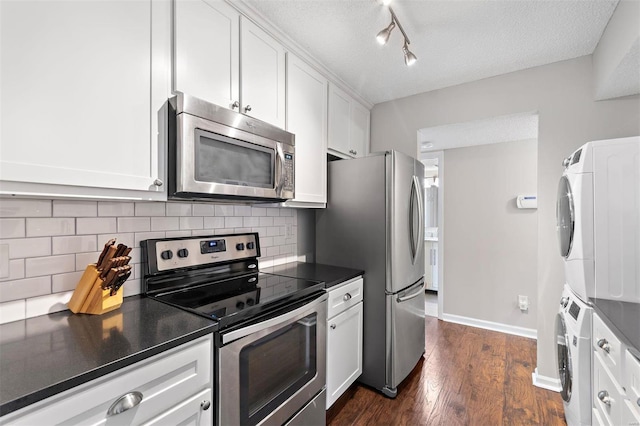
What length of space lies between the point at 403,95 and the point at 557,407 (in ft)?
8.99

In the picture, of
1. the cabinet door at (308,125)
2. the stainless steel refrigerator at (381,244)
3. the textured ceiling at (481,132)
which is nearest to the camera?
the cabinet door at (308,125)

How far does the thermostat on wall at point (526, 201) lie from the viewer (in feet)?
10.9

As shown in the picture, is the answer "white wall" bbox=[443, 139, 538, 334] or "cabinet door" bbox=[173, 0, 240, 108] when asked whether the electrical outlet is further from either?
"cabinet door" bbox=[173, 0, 240, 108]

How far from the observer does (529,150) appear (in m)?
3.42

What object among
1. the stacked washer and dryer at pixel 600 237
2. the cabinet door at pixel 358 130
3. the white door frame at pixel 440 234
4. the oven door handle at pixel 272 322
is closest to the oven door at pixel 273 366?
the oven door handle at pixel 272 322

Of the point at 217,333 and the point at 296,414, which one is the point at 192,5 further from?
the point at 296,414

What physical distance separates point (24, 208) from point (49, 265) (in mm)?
241

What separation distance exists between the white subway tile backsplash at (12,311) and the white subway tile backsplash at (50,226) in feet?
0.85

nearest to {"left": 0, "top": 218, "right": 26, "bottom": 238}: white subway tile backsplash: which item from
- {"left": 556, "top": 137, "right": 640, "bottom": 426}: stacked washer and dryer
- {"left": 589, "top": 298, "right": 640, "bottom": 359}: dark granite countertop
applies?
{"left": 589, "top": 298, "right": 640, "bottom": 359}: dark granite countertop

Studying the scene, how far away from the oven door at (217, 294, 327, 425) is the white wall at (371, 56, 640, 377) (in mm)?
1798

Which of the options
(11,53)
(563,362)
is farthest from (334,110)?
(563,362)

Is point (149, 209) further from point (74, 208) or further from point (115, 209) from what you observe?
point (74, 208)

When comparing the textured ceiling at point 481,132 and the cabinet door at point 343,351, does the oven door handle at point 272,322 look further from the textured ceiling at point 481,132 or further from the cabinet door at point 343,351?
the textured ceiling at point 481,132

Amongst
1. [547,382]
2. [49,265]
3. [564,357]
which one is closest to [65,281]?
[49,265]
